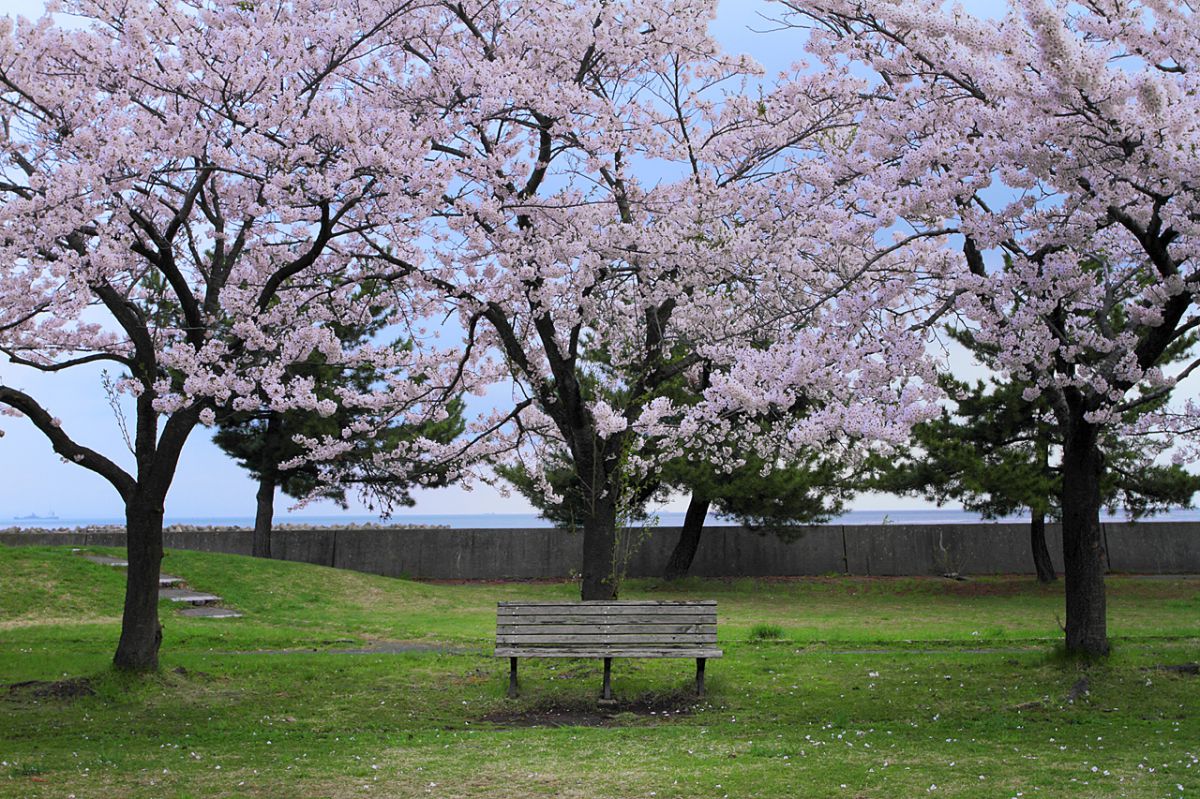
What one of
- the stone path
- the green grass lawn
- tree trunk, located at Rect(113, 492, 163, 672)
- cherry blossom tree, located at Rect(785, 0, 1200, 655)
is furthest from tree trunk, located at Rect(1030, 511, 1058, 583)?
tree trunk, located at Rect(113, 492, 163, 672)

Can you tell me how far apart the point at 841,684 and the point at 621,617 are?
87.1 inches

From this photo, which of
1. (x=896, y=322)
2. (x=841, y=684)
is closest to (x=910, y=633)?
(x=841, y=684)

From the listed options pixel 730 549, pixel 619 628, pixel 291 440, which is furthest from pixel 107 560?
pixel 730 549

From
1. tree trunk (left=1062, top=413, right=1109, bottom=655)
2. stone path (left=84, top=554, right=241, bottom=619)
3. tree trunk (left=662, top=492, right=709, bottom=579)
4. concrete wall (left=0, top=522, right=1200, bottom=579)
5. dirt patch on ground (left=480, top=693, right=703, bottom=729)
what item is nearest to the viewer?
dirt patch on ground (left=480, top=693, right=703, bottom=729)

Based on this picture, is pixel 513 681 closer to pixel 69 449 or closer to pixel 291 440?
pixel 69 449

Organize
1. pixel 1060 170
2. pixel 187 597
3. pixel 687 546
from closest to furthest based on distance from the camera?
pixel 1060 170 < pixel 187 597 < pixel 687 546

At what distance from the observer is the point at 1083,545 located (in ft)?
30.7

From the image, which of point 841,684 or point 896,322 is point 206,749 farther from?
point 896,322

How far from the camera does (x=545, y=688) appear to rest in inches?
368

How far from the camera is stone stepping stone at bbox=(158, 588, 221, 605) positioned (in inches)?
674

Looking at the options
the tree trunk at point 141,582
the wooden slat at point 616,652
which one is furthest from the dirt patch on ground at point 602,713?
the tree trunk at point 141,582

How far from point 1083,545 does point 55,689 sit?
9.47 metres

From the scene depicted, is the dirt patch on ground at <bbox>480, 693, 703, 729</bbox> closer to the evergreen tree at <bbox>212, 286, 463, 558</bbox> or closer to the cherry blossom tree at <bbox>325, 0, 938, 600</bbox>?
the cherry blossom tree at <bbox>325, 0, 938, 600</bbox>

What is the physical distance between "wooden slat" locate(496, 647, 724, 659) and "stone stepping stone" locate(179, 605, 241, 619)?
364 inches
